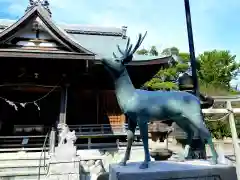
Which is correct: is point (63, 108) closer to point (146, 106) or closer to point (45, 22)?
point (45, 22)

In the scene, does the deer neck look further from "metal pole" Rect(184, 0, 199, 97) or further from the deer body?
"metal pole" Rect(184, 0, 199, 97)

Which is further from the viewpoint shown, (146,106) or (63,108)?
(63,108)

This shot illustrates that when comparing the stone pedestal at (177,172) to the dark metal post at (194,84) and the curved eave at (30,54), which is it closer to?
the dark metal post at (194,84)

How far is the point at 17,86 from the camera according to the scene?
1006 cm

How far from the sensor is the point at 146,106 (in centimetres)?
267

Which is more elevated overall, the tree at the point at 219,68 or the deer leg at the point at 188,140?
the tree at the point at 219,68

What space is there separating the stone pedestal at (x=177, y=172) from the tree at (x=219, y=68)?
1133 inches

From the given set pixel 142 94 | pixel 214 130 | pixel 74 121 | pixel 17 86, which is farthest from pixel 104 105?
pixel 142 94

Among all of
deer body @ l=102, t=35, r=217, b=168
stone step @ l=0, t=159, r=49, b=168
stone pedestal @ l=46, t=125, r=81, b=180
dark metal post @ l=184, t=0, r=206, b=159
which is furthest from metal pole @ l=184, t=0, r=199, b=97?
stone step @ l=0, t=159, r=49, b=168

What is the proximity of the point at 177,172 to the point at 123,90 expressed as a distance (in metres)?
1.09

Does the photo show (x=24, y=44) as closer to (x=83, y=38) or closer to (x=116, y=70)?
(x=83, y=38)

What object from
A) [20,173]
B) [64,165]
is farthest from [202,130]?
[20,173]

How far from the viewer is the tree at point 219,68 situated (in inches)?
1180

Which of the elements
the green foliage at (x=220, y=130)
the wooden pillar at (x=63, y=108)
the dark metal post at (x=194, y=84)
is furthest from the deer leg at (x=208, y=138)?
the green foliage at (x=220, y=130)
